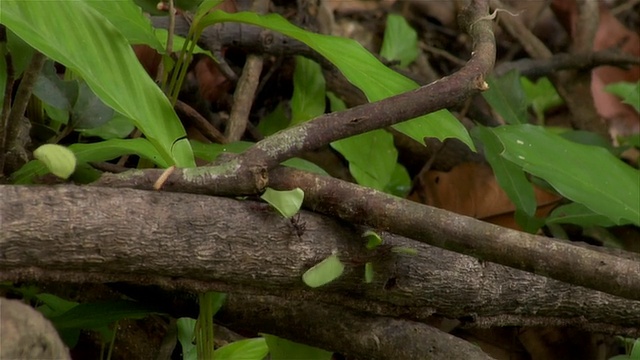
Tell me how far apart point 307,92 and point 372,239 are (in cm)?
70

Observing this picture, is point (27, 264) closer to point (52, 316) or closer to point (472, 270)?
point (52, 316)

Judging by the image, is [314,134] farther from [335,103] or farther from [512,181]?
[335,103]

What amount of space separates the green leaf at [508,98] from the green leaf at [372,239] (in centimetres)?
81

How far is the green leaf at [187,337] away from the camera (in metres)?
0.91

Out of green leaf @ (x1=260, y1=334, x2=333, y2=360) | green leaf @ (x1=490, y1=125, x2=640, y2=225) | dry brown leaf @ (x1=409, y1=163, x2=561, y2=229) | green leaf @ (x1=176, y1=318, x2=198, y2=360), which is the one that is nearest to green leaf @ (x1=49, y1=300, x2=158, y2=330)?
green leaf @ (x1=176, y1=318, x2=198, y2=360)

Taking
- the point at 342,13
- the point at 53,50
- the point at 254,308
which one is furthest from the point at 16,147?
the point at 342,13

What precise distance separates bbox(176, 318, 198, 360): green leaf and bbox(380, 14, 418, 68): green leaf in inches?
39.5

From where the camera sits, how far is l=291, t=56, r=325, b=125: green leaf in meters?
1.42

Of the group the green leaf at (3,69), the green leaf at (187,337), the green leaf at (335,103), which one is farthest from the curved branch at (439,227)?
the green leaf at (335,103)

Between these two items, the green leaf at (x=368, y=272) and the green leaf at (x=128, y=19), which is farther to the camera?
the green leaf at (x=128, y=19)

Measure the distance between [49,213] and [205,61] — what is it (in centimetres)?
98

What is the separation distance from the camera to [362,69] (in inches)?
38.2

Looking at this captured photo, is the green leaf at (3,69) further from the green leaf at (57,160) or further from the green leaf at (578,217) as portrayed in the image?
the green leaf at (578,217)

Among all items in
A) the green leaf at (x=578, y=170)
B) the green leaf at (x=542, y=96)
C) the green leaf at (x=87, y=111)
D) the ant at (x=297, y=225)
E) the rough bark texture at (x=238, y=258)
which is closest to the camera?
the rough bark texture at (x=238, y=258)
